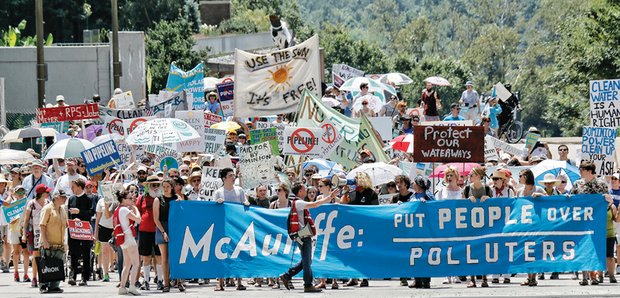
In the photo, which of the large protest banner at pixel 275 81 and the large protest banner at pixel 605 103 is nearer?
the large protest banner at pixel 605 103

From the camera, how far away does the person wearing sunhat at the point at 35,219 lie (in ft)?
70.3

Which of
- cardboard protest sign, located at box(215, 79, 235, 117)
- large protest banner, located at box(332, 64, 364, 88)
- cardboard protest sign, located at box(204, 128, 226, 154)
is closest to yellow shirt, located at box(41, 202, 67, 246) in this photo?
cardboard protest sign, located at box(204, 128, 226, 154)

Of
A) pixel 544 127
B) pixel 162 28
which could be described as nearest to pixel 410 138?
pixel 162 28

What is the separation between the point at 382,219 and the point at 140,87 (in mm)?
28341

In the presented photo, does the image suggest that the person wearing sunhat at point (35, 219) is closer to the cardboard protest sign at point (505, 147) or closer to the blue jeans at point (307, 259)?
the blue jeans at point (307, 259)

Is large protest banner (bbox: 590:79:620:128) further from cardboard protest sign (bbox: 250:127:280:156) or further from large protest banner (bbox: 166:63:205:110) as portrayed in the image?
large protest banner (bbox: 166:63:205:110)

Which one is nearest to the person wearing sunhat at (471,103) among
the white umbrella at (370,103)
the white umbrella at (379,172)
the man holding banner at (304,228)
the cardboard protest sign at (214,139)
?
the white umbrella at (370,103)

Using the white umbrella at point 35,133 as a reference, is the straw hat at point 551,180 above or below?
below

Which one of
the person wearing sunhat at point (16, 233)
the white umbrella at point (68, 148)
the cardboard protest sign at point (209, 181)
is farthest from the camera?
the white umbrella at point (68, 148)

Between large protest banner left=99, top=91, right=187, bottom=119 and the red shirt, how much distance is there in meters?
9.95

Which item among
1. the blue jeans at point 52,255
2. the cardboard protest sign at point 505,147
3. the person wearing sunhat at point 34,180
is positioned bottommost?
the blue jeans at point 52,255

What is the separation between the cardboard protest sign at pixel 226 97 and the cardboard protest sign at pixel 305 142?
864 cm

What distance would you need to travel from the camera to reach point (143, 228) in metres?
20.4

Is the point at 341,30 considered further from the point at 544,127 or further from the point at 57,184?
the point at 57,184
